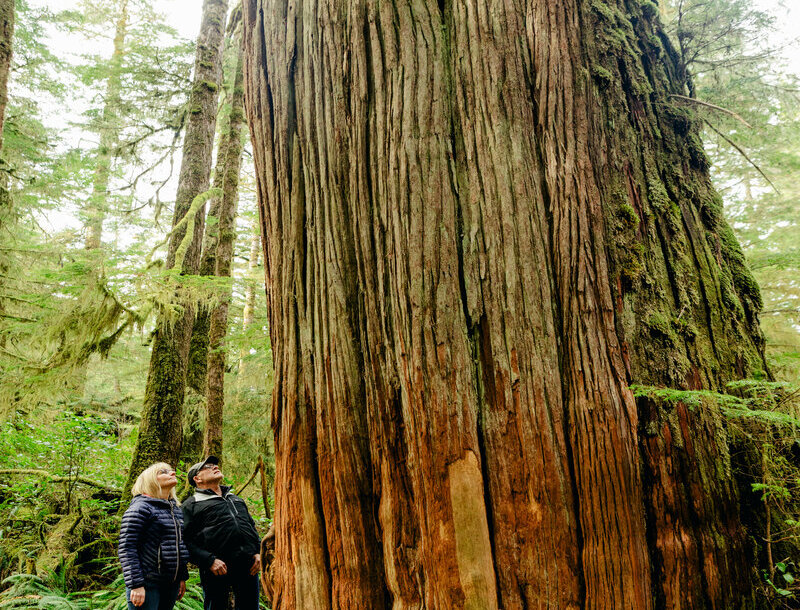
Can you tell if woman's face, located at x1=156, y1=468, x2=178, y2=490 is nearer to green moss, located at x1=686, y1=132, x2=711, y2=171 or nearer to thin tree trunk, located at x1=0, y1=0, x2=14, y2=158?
green moss, located at x1=686, y1=132, x2=711, y2=171

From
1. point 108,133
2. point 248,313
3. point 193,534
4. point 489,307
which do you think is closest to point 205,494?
point 193,534

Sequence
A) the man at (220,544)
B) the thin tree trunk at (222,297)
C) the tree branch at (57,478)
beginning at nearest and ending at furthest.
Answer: the man at (220,544) < the thin tree trunk at (222,297) < the tree branch at (57,478)

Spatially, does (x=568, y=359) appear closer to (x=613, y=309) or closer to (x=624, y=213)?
(x=613, y=309)

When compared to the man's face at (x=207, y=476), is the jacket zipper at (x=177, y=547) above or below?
below

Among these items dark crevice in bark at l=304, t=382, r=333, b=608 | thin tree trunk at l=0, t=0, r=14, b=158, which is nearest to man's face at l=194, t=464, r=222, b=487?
dark crevice in bark at l=304, t=382, r=333, b=608

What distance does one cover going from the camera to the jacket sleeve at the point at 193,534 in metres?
3.89

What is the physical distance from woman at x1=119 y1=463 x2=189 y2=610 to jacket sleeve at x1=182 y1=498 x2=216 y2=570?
3.1 inches

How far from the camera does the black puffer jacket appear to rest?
3.66 meters

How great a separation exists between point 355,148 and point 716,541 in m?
2.07

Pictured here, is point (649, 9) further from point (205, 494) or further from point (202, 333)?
point (202, 333)

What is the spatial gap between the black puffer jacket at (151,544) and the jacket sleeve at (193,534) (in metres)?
0.08

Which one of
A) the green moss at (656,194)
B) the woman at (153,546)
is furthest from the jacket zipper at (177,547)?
Result: the green moss at (656,194)

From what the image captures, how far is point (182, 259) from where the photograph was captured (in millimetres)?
7102

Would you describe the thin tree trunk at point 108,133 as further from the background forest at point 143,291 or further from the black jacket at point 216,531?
the black jacket at point 216,531
